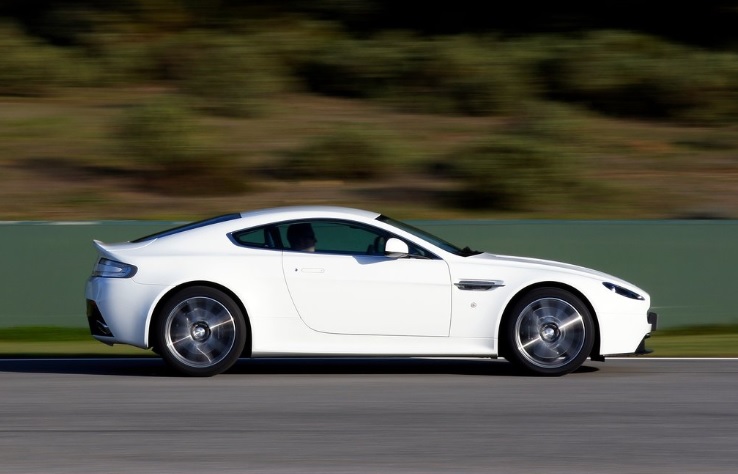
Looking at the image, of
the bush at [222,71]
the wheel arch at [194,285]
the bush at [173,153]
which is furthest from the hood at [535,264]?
the bush at [222,71]

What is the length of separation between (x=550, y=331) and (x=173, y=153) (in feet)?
36.2

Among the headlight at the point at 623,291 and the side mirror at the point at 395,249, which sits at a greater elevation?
the side mirror at the point at 395,249

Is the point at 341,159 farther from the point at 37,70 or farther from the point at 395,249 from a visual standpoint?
the point at 395,249

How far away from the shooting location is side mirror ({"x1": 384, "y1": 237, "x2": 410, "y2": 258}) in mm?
8594

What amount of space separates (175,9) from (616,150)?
1274 centimetres

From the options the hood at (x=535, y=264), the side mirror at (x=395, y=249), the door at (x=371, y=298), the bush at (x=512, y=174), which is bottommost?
the door at (x=371, y=298)

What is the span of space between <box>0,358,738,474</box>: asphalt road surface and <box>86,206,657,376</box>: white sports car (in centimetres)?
26

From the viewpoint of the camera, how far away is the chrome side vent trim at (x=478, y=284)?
8.58 m

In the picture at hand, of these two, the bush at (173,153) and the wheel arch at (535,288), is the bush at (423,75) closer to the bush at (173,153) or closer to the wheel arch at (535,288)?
the bush at (173,153)

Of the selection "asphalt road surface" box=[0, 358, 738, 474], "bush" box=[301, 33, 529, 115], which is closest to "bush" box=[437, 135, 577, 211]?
"bush" box=[301, 33, 529, 115]

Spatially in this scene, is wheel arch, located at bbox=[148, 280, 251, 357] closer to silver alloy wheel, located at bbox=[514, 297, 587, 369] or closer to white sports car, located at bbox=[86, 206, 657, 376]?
white sports car, located at bbox=[86, 206, 657, 376]

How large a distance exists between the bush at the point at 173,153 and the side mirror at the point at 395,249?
9439 millimetres

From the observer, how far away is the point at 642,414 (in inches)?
282

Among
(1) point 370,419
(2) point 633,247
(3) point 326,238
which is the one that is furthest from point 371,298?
(2) point 633,247
